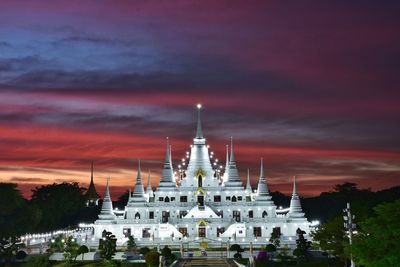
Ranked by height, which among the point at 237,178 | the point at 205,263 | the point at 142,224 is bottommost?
the point at 205,263

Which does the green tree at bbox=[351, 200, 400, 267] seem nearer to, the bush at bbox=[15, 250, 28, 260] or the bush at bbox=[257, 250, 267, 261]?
the bush at bbox=[257, 250, 267, 261]

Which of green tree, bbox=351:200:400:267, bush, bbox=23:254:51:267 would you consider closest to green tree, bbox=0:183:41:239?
bush, bbox=23:254:51:267

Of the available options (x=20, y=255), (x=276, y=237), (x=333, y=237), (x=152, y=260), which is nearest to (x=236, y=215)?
(x=276, y=237)

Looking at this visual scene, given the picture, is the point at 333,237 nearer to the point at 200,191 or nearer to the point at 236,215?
the point at 236,215

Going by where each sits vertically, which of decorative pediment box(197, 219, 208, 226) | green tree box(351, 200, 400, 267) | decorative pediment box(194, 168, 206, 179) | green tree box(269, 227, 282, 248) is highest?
decorative pediment box(194, 168, 206, 179)

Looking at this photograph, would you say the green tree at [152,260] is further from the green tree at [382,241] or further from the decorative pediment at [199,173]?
the decorative pediment at [199,173]

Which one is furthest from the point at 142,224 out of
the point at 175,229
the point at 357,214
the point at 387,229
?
the point at 387,229

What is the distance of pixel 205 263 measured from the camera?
251 feet

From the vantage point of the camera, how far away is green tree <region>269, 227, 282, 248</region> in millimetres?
96188

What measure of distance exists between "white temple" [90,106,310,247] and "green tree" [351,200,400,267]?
177 feet

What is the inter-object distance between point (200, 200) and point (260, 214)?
937cm

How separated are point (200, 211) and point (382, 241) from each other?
2480 inches

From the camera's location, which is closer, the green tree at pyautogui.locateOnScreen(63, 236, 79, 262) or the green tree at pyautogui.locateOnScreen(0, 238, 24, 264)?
the green tree at pyautogui.locateOnScreen(63, 236, 79, 262)

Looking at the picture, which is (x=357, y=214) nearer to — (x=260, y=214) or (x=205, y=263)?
(x=205, y=263)
